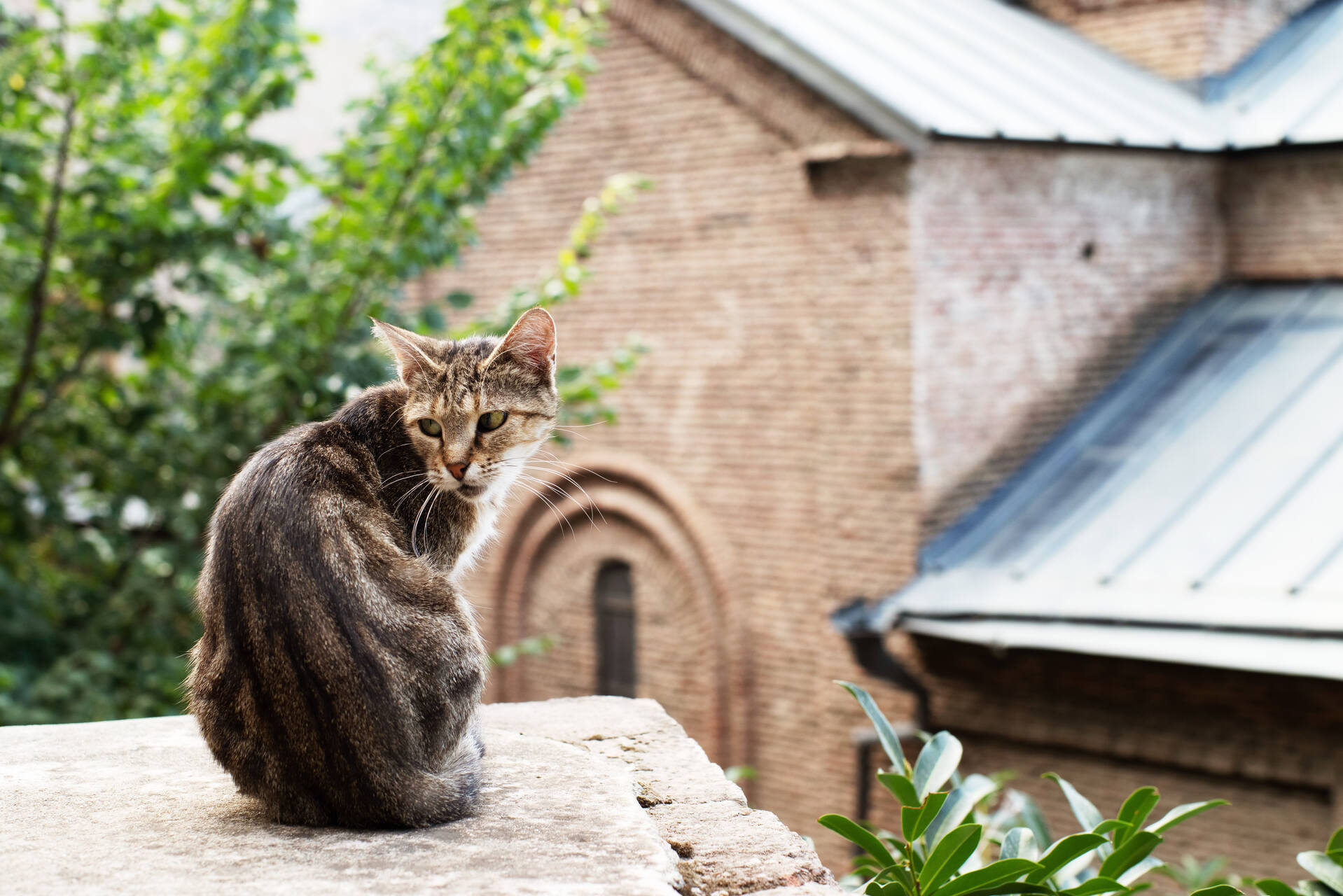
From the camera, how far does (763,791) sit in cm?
897

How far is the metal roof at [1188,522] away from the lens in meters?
6.28

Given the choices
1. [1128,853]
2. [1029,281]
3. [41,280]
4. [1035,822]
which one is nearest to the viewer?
[1128,853]

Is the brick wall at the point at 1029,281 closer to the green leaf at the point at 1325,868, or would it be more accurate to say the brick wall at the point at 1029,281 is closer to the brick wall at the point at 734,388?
the brick wall at the point at 734,388

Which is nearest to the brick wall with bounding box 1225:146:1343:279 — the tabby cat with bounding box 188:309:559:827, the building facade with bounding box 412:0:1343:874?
the building facade with bounding box 412:0:1343:874

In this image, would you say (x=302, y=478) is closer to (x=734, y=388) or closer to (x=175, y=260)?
(x=175, y=260)

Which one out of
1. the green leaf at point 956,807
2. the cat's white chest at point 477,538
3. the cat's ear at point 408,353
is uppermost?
the cat's ear at point 408,353

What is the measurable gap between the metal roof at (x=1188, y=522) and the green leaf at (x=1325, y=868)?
3.62 meters

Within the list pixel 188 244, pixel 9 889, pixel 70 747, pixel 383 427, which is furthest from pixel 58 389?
pixel 9 889

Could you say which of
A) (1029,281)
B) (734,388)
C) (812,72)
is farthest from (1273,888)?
(734,388)

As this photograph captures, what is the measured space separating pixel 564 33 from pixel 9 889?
456 cm

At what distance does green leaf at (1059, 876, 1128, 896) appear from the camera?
2.16 m

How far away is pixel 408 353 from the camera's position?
257cm

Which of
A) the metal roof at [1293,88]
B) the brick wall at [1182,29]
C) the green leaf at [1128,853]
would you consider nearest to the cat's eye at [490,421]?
the green leaf at [1128,853]

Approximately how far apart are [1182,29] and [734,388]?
4.69 metres
